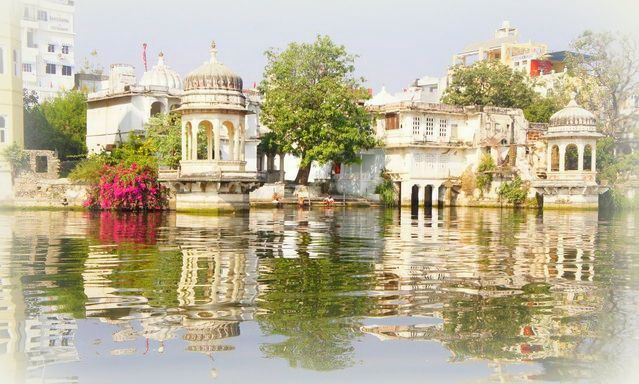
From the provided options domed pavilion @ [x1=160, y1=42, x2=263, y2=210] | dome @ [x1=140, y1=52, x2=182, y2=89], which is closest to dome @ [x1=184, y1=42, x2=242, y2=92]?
domed pavilion @ [x1=160, y1=42, x2=263, y2=210]

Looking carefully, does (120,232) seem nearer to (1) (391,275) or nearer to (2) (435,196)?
(1) (391,275)

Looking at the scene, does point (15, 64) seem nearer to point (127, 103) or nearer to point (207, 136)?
point (207, 136)

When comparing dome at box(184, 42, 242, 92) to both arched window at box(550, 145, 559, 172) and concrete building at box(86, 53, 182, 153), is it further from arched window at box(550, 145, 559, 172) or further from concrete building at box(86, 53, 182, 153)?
arched window at box(550, 145, 559, 172)

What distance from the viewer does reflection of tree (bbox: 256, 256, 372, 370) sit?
7512 mm

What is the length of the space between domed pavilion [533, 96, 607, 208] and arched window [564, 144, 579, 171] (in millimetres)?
1238

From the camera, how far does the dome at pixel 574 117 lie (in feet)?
164

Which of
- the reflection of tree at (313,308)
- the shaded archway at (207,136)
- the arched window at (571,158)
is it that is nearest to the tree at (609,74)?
the arched window at (571,158)

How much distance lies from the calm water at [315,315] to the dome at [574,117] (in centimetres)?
3425

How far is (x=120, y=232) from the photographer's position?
23.3 m

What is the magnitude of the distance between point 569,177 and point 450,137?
9898 millimetres

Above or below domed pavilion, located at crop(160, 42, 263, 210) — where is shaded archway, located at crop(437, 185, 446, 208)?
below

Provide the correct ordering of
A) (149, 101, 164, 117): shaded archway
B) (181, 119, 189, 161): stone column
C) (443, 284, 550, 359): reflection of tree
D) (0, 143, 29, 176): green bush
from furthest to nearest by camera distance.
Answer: (149, 101, 164, 117): shaded archway, (0, 143, 29, 176): green bush, (181, 119, 189, 161): stone column, (443, 284, 550, 359): reflection of tree

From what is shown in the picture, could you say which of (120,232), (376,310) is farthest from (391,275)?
(120,232)

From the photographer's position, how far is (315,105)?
1951 inches
